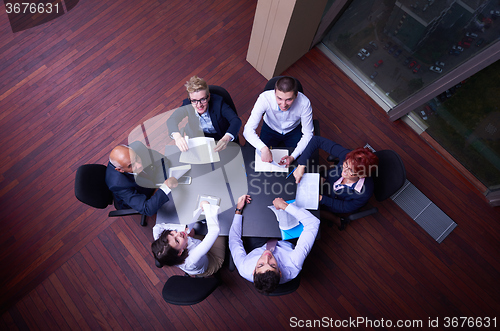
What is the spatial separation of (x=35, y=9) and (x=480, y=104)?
6.21m

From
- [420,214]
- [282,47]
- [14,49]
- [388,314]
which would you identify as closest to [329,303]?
[388,314]

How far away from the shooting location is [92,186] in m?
2.59

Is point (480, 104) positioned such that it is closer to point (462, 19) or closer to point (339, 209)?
point (462, 19)

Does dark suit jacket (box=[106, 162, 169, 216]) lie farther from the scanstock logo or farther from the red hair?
the scanstock logo

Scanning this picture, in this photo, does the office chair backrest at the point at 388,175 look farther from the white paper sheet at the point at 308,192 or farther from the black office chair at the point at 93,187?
the black office chair at the point at 93,187

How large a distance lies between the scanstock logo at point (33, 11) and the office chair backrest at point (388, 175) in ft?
16.1

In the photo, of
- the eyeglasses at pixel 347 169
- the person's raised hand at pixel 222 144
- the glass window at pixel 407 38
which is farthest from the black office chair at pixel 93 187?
the glass window at pixel 407 38

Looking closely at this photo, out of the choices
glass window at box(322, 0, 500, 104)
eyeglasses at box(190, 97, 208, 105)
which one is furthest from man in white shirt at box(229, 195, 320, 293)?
glass window at box(322, 0, 500, 104)

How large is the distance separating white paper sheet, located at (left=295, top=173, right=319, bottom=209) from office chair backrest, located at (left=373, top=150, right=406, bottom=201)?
63 centimetres

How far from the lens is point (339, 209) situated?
269 centimetres

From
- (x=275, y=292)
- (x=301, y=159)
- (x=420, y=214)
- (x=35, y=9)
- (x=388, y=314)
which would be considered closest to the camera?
(x=275, y=292)

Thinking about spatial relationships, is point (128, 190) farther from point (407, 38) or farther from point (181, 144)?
point (407, 38)

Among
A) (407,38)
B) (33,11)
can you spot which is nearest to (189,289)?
(407,38)

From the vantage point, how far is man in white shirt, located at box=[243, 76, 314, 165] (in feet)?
8.09
